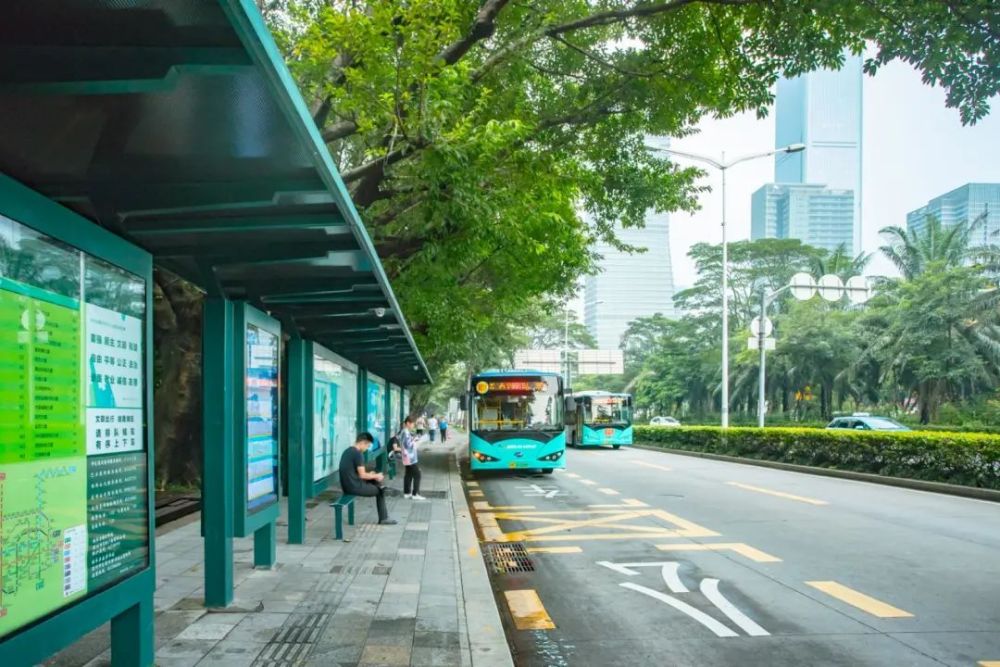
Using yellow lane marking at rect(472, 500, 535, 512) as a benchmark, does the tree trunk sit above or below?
above

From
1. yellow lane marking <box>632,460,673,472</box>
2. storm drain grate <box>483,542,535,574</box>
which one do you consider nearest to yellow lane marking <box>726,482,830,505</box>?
yellow lane marking <box>632,460,673,472</box>

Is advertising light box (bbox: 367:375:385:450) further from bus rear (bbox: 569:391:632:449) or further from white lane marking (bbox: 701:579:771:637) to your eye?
bus rear (bbox: 569:391:632:449)

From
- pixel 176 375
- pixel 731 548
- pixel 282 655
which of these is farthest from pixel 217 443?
pixel 176 375

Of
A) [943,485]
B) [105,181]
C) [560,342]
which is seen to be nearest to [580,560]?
[105,181]

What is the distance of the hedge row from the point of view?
619 inches

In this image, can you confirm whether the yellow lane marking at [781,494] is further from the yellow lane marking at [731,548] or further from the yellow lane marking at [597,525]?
the yellow lane marking at [731,548]

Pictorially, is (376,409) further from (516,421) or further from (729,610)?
(729,610)

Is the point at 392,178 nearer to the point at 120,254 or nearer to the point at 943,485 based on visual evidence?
the point at 120,254

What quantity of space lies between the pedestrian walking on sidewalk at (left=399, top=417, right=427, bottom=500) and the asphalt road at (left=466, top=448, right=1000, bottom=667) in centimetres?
122

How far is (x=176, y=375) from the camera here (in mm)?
13695

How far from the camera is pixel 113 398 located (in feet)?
13.8

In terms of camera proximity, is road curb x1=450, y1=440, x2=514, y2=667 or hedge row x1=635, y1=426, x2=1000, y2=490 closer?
road curb x1=450, y1=440, x2=514, y2=667

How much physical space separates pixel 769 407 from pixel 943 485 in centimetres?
4762

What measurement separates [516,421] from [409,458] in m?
6.13
